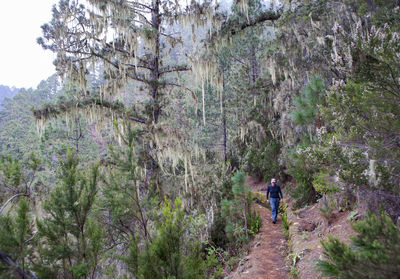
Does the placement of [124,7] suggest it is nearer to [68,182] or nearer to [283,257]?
[68,182]

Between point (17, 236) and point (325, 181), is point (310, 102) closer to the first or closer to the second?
point (325, 181)

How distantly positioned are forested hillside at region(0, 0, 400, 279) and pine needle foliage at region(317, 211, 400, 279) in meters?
0.01

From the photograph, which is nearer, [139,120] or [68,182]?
[68,182]

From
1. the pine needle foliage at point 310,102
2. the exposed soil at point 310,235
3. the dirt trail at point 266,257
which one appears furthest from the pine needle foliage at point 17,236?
the pine needle foliage at point 310,102

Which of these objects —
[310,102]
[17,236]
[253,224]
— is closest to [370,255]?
[17,236]

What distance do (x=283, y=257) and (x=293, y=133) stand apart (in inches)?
205

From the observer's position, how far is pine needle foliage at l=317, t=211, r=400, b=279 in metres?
1.60

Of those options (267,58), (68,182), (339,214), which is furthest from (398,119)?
(267,58)

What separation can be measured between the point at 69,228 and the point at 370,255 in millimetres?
3086

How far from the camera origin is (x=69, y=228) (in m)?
3.06

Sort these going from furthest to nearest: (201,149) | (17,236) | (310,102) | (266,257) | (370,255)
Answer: (201,149)
(310,102)
(266,257)
(17,236)
(370,255)

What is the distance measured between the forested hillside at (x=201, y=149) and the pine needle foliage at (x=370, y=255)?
1cm

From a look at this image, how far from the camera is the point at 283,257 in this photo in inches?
225

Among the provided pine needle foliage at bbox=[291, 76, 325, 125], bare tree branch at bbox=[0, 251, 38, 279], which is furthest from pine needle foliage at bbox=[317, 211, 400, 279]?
pine needle foliage at bbox=[291, 76, 325, 125]
